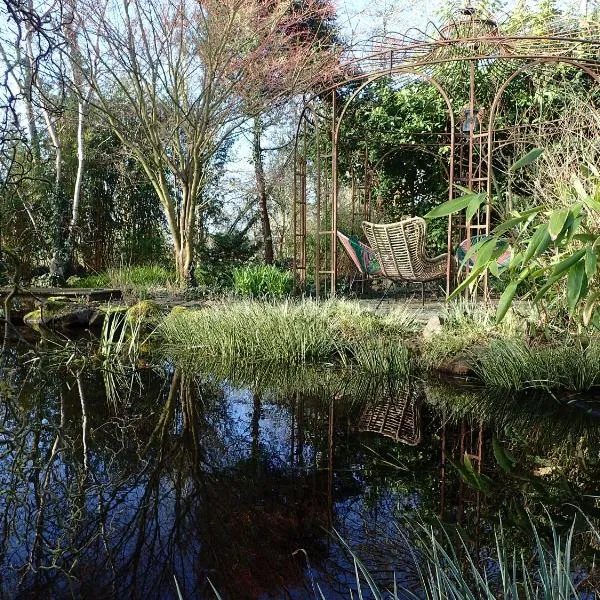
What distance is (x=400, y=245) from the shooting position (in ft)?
20.6

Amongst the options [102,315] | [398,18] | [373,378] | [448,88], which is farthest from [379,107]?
[373,378]

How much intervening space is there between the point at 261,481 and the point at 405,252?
412cm

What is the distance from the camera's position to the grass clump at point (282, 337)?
195 inches

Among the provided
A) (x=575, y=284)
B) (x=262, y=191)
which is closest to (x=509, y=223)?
(x=575, y=284)

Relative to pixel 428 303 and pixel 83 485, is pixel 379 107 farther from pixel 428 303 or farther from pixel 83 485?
pixel 83 485

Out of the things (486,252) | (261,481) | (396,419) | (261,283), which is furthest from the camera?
(261,283)

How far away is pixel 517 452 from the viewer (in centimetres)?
296

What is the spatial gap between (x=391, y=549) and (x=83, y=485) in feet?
3.63

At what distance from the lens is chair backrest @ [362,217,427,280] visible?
6.14 meters

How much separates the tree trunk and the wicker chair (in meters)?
5.85

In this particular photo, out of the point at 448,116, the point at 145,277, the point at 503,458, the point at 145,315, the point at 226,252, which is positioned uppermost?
the point at 448,116

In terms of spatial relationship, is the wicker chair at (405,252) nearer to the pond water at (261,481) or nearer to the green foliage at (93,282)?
the pond water at (261,481)

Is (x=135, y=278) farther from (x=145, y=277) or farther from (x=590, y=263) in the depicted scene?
(x=590, y=263)

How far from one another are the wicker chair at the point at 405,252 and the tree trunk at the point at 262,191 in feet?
19.2
